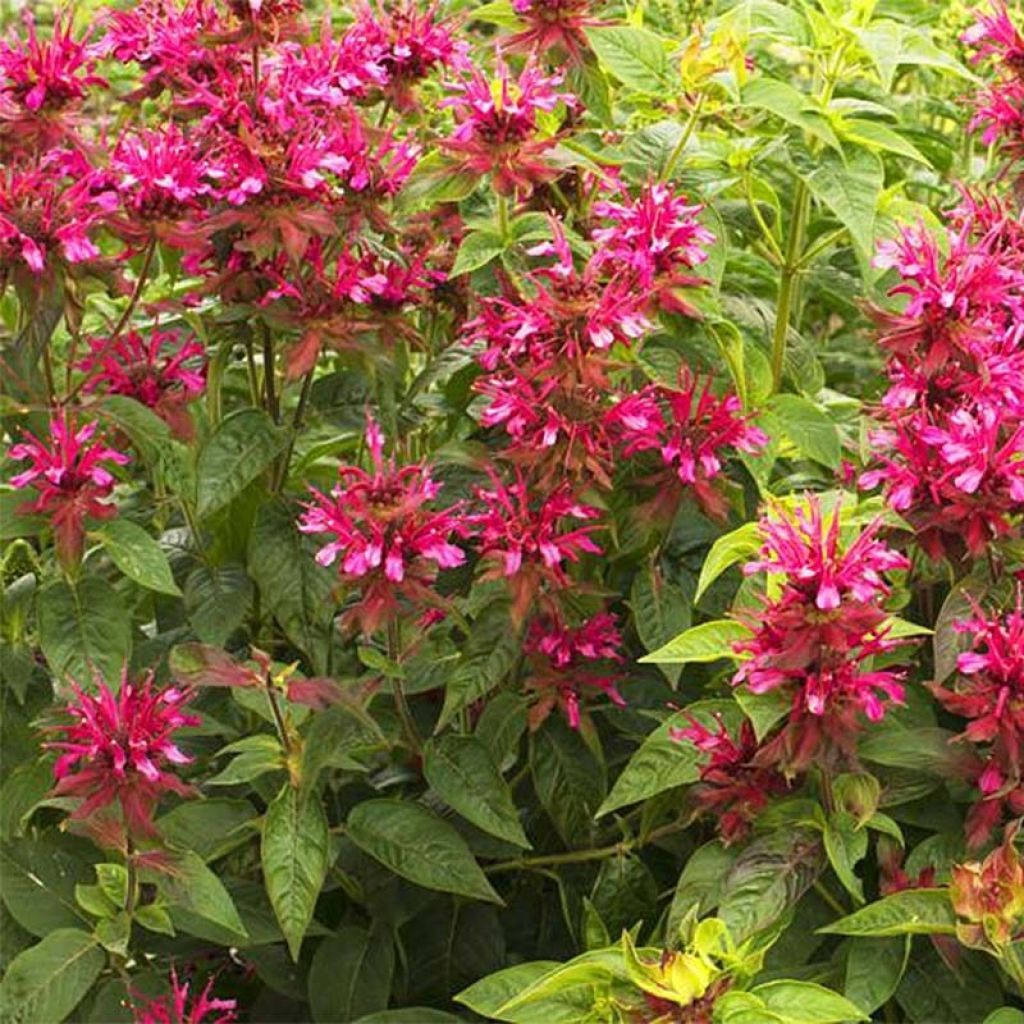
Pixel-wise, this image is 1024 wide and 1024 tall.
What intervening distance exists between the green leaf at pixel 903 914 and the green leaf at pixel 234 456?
24.1 inches

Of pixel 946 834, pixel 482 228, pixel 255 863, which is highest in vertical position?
pixel 482 228

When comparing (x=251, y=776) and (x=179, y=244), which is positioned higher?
(x=179, y=244)

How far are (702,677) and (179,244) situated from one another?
0.61 meters

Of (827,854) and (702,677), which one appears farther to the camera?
(702,677)

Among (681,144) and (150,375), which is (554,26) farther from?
(150,375)

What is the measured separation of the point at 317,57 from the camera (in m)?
1.63

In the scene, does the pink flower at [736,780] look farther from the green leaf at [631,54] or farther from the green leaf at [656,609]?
the green leaf at [631,54]

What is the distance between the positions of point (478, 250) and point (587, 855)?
529mm

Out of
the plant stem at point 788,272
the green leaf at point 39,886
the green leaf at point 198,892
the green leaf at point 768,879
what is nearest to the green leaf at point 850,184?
the plant stem at point 788,272

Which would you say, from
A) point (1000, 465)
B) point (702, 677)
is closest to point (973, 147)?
point (702, 677)

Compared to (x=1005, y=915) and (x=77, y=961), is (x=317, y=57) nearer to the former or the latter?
(x=77, y=961)

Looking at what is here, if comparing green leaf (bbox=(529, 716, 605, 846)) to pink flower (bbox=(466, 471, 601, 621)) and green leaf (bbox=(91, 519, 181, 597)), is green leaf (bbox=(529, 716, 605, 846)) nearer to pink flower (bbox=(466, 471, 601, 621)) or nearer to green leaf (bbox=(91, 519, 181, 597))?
pink flower (bbox=(466, 471, 601, 621))

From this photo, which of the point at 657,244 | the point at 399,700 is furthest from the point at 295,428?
the point at 657,244

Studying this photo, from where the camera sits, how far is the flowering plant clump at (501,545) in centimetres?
139
